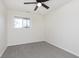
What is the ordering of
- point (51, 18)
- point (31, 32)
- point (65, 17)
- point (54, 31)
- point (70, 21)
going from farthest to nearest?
1. point (31, 32)
2. point (51, 18)
3. point (54, 31)
4. point (65, 17)
5. point (70, 21)

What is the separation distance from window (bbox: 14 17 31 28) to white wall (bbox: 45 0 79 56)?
1.87 m

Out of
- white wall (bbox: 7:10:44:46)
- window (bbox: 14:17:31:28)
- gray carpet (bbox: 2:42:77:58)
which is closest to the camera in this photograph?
gray carpet (bbox: 2:42:77:58)

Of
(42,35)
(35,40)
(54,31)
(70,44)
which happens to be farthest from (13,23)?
(70,44)

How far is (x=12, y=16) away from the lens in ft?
13.7

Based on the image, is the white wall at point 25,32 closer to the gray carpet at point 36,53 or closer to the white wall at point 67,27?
the gray carpet at point 36,53

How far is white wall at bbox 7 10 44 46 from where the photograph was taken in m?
4.11

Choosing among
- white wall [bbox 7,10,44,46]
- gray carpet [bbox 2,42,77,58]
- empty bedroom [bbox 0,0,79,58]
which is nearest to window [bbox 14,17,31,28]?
empty bedroom [bbox 0,0,79,58]

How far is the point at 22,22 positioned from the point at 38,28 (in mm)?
1307

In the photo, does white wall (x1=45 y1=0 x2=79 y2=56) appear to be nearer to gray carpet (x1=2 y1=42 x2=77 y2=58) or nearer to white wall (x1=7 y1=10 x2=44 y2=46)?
gray carpet (x1=2 y1=42 x2=77 y2=58)

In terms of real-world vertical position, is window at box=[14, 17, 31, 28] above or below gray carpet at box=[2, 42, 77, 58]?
above

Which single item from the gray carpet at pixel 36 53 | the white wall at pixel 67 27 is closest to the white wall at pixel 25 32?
the gray carpet at pixel 36 53

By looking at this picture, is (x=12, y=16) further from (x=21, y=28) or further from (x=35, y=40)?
(x=35, y=40)

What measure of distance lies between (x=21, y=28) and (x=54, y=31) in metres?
2.25

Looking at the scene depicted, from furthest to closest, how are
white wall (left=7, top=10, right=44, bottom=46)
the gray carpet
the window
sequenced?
the window → white wall (left=7, top=10, right=44, bottom=46) → the gray carpet
